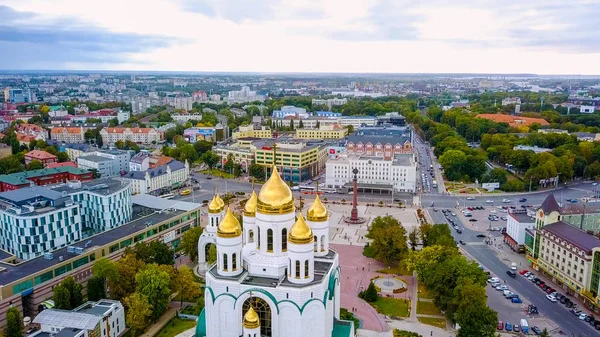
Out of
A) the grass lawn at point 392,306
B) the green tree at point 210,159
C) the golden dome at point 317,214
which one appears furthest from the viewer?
the green tree at point 210,159

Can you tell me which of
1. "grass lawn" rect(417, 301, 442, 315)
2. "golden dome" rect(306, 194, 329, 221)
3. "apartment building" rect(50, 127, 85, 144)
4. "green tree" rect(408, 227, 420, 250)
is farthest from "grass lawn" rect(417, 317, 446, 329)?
"apartment building" rect(50, 127, 85, 144)

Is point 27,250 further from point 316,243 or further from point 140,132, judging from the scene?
point 140,132

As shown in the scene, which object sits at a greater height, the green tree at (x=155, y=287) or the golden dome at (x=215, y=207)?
the golden dome at (x=215, y=207)

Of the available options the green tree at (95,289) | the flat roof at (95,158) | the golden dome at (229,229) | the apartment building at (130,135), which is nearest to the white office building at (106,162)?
the flat roof at (95,158)

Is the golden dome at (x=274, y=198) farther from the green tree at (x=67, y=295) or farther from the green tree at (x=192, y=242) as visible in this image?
the green tree at (x=192, y=242)

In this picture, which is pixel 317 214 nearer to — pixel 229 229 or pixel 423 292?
pixel 229 229

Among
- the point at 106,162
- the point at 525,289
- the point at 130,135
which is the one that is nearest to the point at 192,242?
the point at 525,289

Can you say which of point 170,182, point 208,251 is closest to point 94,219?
point 208,251
